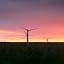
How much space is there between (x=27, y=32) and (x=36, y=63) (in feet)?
71.4

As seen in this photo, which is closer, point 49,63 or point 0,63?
point 0,63

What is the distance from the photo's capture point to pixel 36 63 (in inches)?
2598

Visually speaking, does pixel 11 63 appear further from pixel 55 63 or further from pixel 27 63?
pixel 55 63

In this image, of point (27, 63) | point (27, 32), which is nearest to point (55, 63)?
point (27, 63)

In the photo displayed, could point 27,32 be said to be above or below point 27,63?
above

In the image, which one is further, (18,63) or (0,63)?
(18,63)

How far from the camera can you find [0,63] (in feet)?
205

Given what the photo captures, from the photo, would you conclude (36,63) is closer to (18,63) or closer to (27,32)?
(18,63)

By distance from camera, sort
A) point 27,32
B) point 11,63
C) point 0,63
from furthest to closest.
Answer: point 27,32, point 11,63, point 0,63

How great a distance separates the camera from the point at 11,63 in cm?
6656

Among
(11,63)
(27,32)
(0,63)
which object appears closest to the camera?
(0,63)

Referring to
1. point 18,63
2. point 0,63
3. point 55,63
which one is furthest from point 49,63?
point 0,63

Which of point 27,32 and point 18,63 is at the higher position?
point 27,32

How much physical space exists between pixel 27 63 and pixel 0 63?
673 cm
